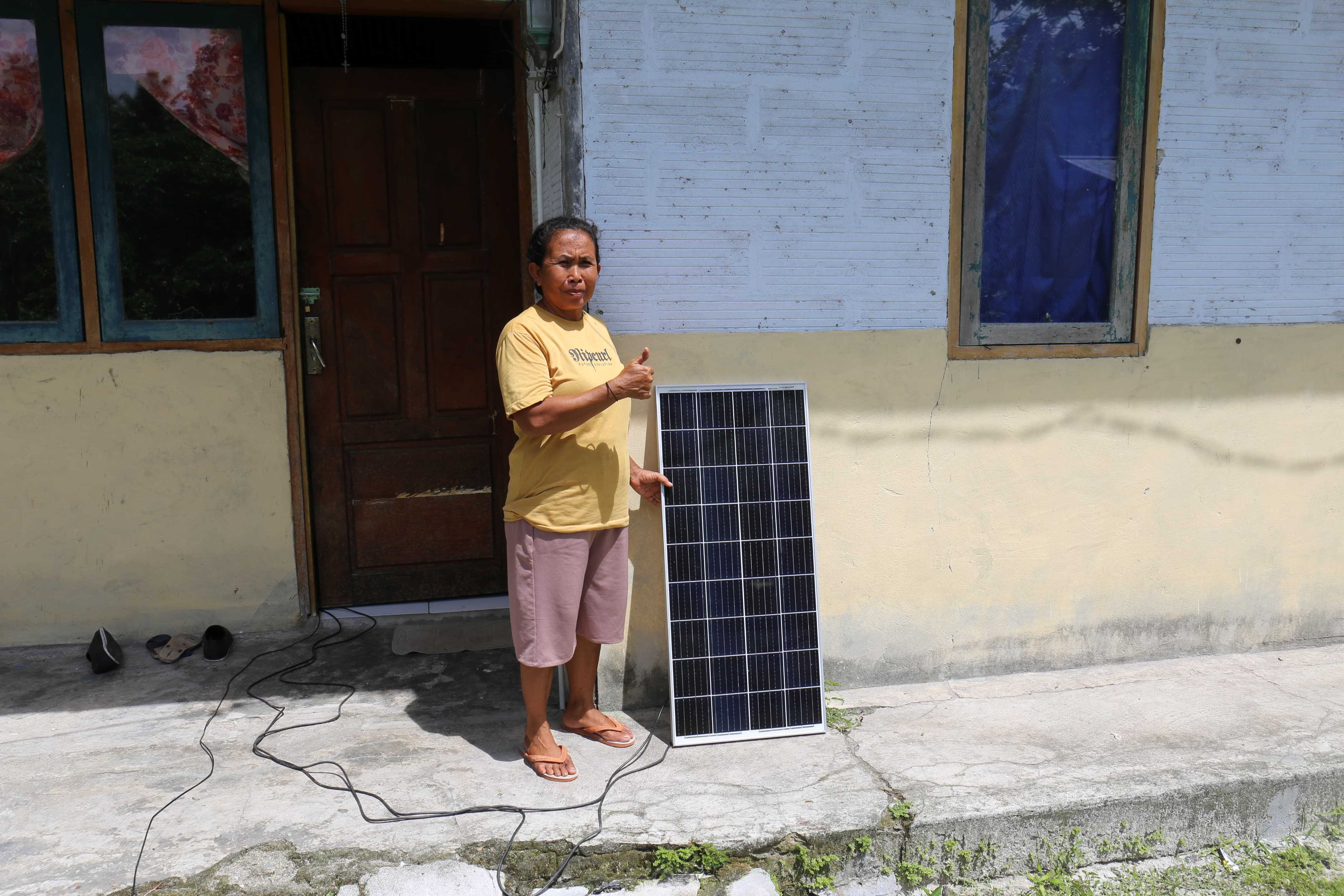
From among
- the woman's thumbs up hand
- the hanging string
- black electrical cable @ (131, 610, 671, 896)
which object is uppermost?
the hanging string

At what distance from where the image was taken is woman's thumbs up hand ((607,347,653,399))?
287 cm

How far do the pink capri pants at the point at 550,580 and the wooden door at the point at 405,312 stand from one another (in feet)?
5.59

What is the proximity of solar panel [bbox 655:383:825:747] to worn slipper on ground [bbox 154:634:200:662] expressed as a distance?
7.30 ft

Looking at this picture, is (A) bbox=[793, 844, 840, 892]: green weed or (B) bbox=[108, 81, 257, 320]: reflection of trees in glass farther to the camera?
(B) bbox=[108, 81, 257, 320]: reflection of trees in glass

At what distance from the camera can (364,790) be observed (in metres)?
3.03

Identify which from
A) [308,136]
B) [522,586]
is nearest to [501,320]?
[308,136]

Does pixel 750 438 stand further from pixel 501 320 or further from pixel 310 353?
pixel 310 353

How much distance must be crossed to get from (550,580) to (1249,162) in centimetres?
323

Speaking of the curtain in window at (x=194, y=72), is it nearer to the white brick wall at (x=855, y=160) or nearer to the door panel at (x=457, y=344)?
the door panel at (x=457, y=344)

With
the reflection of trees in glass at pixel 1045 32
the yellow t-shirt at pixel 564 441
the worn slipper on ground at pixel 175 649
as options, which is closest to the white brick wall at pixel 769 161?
the reflection of trees in glass at pixel 1045 32

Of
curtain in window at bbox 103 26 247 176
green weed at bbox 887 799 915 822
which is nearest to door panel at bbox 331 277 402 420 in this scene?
curtain in window at bbox 103 26 247 176

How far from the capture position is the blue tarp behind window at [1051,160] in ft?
12.6

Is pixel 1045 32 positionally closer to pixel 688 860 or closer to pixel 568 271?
pixel 568 271

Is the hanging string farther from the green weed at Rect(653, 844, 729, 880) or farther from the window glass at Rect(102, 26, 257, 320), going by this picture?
the green weed at Rect(653, 844, 729, 880)
